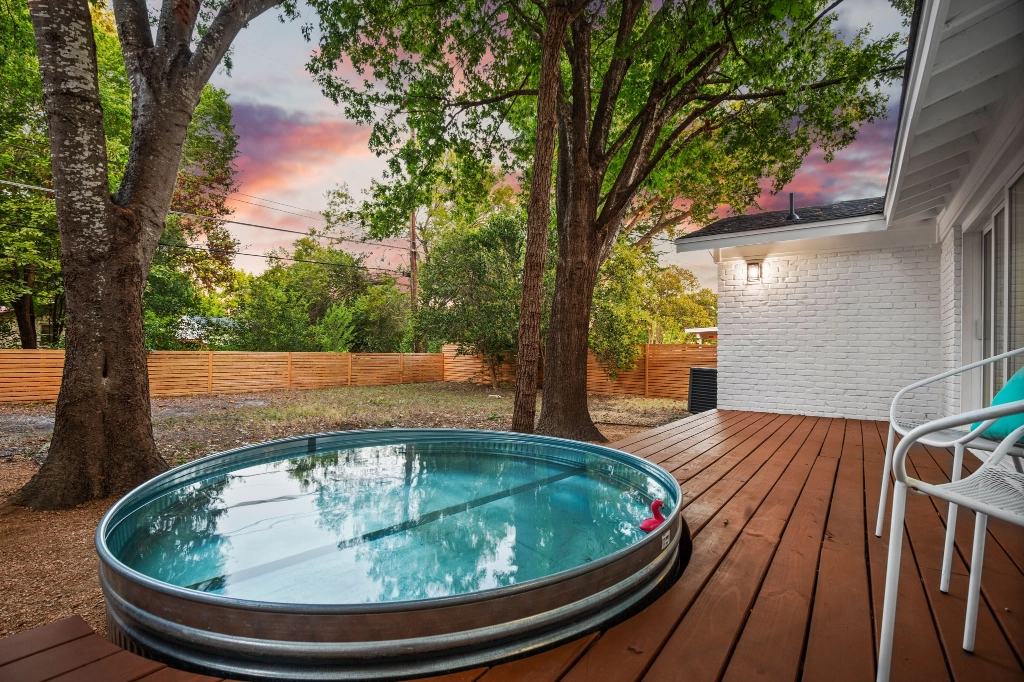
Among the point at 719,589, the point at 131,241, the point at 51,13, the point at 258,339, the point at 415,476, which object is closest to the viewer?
the point at 719,589

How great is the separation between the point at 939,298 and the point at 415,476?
5.86 m

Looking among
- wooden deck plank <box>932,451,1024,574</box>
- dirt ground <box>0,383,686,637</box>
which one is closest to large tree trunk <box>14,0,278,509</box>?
dirt ground <box>0,383,686,637</box>

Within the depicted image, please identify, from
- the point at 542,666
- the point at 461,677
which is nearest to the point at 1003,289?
the point at 542,666

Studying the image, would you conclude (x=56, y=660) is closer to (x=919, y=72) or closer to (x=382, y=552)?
(x=382, y=552)

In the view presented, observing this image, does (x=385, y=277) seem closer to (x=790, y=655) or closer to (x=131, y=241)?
(x=131, y=241)

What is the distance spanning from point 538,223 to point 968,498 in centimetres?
418

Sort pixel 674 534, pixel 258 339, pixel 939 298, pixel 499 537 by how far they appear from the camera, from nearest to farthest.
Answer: pixel 674 534 < pixel 499 537 < pixel 939 298 < pixel 258 339

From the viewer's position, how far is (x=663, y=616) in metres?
1.50

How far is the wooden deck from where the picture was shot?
Result: 1.23 metres

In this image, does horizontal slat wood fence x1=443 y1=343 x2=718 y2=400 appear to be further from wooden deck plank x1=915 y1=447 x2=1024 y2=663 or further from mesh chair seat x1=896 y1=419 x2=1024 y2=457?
mesh chair seat x1=896 y1=419 x2=1024 y2=457

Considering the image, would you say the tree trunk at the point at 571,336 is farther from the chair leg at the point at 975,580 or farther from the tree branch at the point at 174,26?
the chair leg at the point at 975,580

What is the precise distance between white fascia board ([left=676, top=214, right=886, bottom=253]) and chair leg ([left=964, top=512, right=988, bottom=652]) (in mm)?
4962

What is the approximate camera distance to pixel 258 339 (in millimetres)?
13953

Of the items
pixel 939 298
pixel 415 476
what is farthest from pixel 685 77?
pixel 415 476
